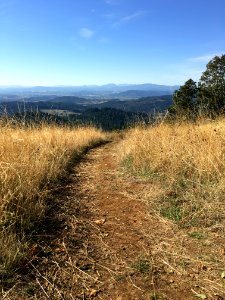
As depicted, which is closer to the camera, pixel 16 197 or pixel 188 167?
pixel 16 197

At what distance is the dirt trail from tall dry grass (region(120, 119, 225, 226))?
45 cm

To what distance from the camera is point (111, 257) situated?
3.02 m

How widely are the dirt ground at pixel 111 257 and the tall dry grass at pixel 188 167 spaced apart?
40 cm

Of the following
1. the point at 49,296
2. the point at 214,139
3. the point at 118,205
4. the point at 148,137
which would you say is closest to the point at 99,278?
the point at 49,296

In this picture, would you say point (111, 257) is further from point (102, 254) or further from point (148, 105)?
point (148, 105)

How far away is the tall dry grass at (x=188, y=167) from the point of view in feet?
12.9

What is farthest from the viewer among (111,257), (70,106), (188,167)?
(70,106)

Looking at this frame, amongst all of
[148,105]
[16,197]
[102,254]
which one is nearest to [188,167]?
[102,254]

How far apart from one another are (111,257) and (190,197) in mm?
1599

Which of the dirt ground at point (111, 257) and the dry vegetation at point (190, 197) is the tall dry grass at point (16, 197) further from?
the dry vegetation at point (190, 197)

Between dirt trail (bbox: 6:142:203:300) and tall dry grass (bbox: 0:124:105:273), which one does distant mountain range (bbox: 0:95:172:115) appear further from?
dirt trail (bbox: 6:142:203:300)

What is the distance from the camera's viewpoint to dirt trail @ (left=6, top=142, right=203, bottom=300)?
253cm

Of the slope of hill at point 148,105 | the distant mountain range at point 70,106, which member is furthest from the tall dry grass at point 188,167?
the slope of hill at point 148,105

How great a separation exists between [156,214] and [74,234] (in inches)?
42.1
